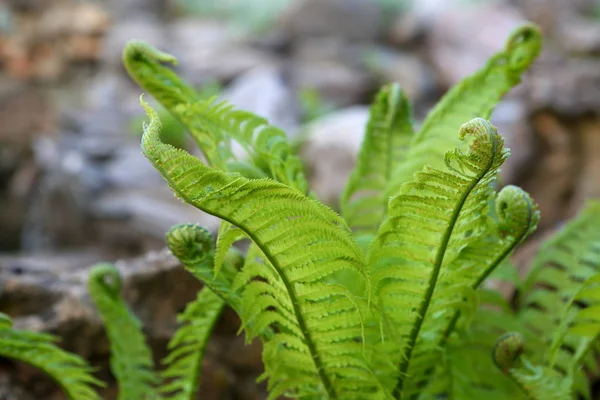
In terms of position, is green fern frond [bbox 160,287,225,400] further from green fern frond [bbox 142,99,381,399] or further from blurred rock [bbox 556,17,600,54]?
blurred rock [bbox 556,17,600,54]

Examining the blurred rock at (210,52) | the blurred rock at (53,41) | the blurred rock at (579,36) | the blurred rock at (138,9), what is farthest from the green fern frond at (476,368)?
the blurred rock at (138,9)

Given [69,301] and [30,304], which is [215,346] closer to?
[69,301]

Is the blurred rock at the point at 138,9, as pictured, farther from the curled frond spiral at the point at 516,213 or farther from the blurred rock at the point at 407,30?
the curled frond spiral at the point at 516,213

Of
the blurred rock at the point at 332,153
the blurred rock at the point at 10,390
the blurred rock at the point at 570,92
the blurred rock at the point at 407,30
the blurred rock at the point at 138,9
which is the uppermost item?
the blurred rock at the point at 138,9

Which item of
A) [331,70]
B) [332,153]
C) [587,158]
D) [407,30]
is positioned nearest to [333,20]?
[407,30]

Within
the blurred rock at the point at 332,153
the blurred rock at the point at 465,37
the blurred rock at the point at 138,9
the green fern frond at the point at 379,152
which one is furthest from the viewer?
the blurred rock at the point at 138,9

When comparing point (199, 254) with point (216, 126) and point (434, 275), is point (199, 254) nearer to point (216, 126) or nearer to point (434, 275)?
→ point (216, 126)
